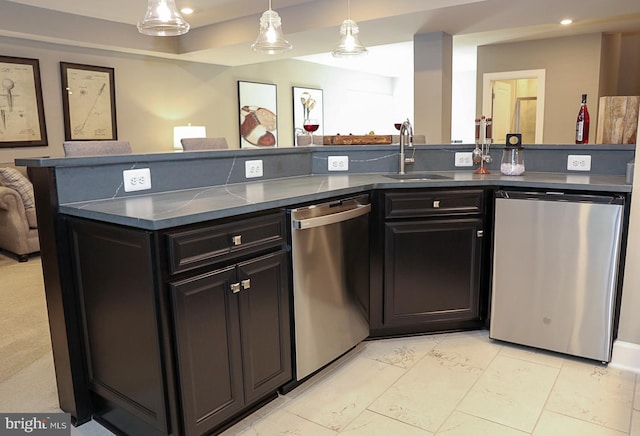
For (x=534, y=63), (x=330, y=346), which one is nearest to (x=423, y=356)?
(x=330, y=346)

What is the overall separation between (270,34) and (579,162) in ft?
6.42

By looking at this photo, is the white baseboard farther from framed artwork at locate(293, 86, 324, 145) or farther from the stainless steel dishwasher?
framed artwork at locate(293, 86, 324, 145)

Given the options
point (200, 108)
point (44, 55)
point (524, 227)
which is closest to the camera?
point (524, 227)

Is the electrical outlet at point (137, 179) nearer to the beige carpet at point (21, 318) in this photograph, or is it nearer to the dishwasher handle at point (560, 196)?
the beige carpet at point (21, 318)

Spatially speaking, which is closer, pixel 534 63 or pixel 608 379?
pixel 608 379

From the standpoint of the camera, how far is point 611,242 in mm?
2240

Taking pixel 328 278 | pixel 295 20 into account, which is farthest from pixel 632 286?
pixel 295 20

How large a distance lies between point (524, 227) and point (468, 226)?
0.28 m

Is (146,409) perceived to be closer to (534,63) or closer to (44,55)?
(44,55)

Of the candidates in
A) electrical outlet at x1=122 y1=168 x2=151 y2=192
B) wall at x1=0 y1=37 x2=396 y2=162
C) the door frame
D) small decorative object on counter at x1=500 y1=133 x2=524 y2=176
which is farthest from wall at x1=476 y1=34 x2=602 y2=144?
electrical outlet at x1=122 y1=168 x2=151 y2=192

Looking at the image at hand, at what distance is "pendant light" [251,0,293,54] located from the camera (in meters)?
2.86

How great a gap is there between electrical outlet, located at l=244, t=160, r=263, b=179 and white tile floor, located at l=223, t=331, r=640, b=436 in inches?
43.2

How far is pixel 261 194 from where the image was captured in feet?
6.86
